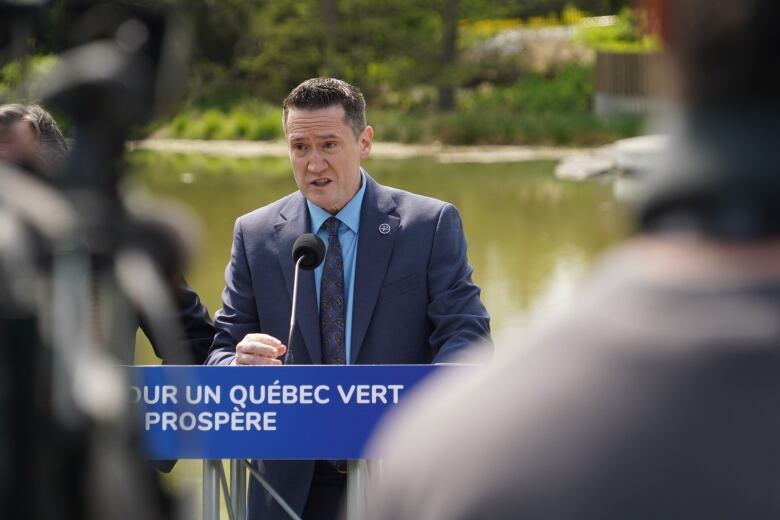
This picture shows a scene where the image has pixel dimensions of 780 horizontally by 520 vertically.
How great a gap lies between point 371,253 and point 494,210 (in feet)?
48.1

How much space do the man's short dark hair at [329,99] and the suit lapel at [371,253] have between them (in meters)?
0.19

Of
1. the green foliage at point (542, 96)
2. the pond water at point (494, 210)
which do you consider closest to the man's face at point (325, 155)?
the pond water at point (494, 210)

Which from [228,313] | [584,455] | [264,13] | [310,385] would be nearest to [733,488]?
[584,455]

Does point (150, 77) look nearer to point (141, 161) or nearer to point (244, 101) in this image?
point (141, 161)

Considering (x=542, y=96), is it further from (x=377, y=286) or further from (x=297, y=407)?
(x=297, y=407)

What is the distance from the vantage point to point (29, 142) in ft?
3.90

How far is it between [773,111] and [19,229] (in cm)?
54

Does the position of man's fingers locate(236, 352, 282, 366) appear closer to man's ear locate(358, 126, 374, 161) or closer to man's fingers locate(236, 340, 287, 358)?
man's fingers locate(236, 340, 287, 358)

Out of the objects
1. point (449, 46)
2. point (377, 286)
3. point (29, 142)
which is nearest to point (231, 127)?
point (449, 46)

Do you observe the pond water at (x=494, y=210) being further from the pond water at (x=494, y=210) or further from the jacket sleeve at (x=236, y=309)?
the jacket sleeve at (x=236, y=309)

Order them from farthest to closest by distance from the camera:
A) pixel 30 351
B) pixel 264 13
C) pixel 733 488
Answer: pixel 264 13 → pixel 30 351 → pixel 733 488

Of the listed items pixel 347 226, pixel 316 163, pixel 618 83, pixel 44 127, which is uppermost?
pixel 44 127

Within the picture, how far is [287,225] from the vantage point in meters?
3.98

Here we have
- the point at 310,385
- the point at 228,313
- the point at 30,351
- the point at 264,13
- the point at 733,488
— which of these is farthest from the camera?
the point at 264,13
